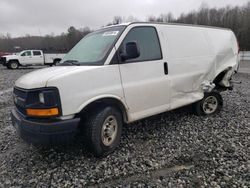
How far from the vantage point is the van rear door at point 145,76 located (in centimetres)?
334

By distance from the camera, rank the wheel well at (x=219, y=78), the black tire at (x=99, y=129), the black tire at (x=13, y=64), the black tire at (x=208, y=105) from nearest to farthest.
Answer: the black tire at (x=99, y=129) < the black tire at (x=208, y=105) < the wheel well at (x=219, y=78) < the black tire at (x=13, y=64)

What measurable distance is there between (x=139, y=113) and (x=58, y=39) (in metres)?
51.2

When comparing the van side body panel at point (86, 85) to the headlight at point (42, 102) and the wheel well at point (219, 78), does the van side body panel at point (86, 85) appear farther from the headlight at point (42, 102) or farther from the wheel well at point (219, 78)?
the wheel well at point (219, 78)

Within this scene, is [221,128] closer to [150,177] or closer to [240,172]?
[240,172]

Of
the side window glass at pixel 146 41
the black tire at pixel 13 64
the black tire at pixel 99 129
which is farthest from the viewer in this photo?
the black tire at pixel 13 64

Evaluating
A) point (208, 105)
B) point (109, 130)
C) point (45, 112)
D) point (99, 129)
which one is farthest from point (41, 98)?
point (208, 105)

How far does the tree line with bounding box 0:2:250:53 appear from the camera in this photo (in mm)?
35188

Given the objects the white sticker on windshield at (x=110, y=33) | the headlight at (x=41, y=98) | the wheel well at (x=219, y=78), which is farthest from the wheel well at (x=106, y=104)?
the wheel well at (x=219, y=78)

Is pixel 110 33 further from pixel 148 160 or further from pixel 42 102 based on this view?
pixel 148 160

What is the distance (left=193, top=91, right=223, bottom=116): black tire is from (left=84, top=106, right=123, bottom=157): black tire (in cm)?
248

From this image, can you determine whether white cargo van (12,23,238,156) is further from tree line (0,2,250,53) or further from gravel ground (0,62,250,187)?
tree line (0,2,250,53)

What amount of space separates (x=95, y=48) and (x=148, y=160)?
2037 millimetres

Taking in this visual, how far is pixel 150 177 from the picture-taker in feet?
9.07

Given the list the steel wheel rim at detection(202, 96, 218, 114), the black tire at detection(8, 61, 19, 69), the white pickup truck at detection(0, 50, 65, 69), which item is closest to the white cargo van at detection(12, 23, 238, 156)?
the steel wheel rim at detection(202, 96, 218, 114)
